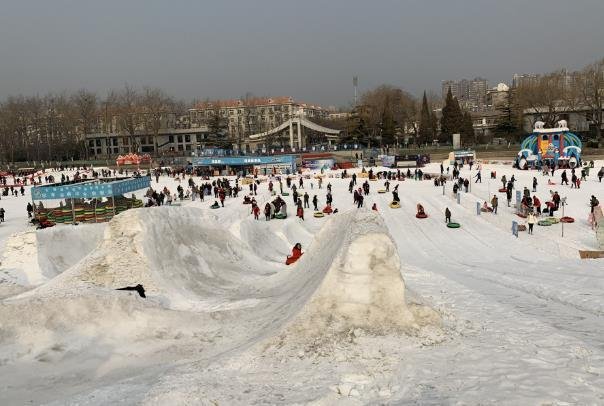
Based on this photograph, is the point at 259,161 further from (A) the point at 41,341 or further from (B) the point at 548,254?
(A) the point at 41,341

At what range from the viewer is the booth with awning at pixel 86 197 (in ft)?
96.8

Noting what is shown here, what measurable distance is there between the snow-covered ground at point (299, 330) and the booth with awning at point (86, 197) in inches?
613

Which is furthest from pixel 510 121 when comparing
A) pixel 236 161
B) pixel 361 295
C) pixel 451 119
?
pixel 361 295

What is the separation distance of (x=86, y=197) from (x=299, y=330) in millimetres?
24546

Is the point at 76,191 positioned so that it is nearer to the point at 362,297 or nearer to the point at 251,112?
the point at 362,297

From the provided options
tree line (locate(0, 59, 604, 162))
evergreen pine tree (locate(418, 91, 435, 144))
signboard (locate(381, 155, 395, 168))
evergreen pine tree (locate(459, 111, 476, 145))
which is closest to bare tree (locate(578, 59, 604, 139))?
tree line (locate(0, 59, 604, 162))

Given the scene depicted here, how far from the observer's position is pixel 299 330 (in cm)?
833

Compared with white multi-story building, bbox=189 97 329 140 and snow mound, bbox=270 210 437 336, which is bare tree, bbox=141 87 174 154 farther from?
snow mound, bbox=270 210 437 336

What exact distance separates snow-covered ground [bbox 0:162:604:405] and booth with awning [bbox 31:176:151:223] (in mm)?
15571

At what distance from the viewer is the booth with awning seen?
29.5m

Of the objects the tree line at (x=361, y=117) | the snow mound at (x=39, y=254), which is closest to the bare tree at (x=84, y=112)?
the tree line at (x=361, y=117)

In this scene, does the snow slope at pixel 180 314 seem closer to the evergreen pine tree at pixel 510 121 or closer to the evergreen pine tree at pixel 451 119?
the evergreen pine tree at pixel 510 121

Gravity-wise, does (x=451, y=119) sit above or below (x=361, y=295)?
above

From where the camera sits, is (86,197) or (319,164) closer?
(86,197)
